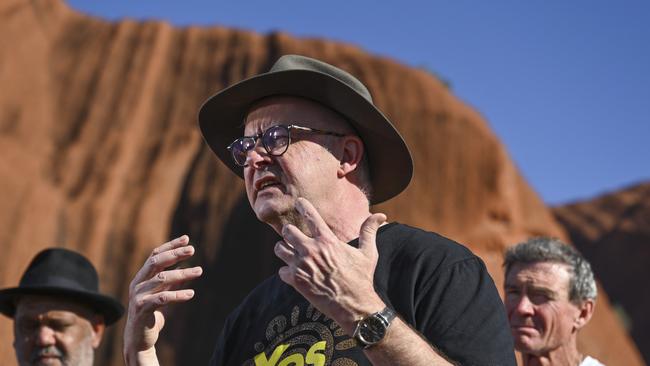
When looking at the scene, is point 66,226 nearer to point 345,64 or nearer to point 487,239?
point 345,64

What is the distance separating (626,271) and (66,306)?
37.9m

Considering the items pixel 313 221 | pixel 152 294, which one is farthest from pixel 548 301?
pixel 313 221

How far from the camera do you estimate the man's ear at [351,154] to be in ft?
9.55

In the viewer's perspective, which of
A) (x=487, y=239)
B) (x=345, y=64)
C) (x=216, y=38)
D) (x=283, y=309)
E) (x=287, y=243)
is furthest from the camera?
(x=216, y=38)

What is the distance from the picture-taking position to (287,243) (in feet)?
7.15

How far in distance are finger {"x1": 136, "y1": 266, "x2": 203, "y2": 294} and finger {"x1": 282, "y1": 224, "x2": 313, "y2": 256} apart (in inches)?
16.2

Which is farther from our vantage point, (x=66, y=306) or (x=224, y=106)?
(x=66, y=306)

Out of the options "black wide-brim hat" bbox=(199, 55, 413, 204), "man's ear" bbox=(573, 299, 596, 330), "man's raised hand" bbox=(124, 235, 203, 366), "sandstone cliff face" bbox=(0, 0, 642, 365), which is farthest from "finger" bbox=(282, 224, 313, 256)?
"sandstone cliff face" bbox=(0, 0, 642, 365)

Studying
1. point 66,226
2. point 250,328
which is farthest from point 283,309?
point 66,226

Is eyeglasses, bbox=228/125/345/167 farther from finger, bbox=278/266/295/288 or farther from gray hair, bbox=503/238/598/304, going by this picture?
gray hair, bbox=503/238/598/304

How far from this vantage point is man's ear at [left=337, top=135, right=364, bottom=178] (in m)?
2.91

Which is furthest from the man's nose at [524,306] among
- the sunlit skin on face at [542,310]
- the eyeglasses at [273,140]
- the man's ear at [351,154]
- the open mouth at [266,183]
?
the open mouth at [266,183]

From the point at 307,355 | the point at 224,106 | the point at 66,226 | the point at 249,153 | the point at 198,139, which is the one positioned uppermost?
the point at 198,139

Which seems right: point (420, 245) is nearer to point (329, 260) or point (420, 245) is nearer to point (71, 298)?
point (329, 260)
